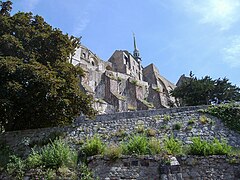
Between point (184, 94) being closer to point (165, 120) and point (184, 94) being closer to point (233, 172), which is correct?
point (165, 120)

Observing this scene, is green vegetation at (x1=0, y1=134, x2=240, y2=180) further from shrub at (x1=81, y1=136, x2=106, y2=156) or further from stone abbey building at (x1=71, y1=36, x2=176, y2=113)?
stone abbey building at (x1=71, y1=36, x2=176, y2=113)

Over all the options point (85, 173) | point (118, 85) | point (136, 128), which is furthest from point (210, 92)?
point (85, 173)

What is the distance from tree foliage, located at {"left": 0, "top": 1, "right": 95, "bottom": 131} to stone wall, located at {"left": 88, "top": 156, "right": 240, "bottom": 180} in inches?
248

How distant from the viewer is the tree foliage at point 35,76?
623 inches

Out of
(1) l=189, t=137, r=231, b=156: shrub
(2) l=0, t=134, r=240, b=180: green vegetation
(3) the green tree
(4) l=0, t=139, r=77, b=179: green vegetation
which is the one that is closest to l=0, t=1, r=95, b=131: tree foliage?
(3) the green tree

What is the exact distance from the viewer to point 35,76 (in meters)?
15.8

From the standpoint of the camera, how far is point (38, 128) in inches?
687

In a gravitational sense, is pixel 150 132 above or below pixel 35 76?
below

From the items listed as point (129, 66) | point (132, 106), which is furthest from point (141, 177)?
point (129, 66)

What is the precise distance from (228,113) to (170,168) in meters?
7.07

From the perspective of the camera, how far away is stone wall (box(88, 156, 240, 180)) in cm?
1040

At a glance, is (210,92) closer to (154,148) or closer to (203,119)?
(203,119)

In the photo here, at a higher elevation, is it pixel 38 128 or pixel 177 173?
pixel 38 128

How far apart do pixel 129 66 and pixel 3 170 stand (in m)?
53.0
